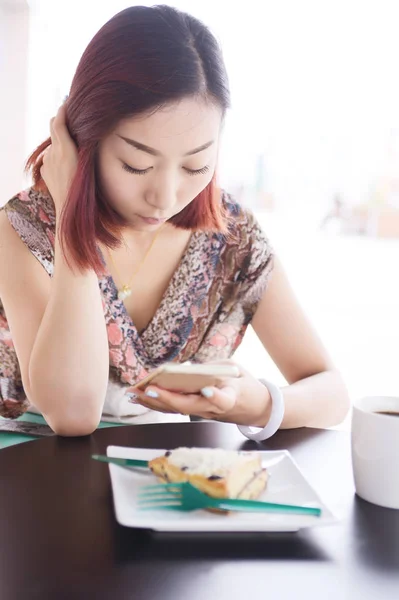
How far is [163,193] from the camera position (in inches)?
48.6

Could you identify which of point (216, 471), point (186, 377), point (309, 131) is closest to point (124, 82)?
point (186, 377)

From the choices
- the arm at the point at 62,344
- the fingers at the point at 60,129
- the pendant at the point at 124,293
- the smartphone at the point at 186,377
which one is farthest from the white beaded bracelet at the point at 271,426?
the fingers at the point at 60,129

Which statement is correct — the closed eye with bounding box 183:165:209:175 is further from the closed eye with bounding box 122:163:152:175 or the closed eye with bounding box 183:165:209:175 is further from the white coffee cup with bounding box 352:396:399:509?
the white coffee cup with bounding box 352:396:399:509

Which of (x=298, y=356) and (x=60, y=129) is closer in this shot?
(x=60, y=129)

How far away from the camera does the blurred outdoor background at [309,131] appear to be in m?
4.00

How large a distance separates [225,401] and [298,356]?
53 centimetres

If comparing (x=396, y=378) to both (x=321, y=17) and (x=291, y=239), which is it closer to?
(x=321, y=17)

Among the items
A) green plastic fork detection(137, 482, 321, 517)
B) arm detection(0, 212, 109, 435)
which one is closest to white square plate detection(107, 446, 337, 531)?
green plastic fork detection(137, 482, 321, 517)

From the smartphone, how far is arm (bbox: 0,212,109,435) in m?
0.20

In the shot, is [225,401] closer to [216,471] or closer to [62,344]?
[216,471]

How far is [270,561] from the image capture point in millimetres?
670

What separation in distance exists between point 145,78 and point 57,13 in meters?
3.40

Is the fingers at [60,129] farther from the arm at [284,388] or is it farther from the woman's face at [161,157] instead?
the arm at [284,388]

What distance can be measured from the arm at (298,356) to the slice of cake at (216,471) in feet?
1.34
